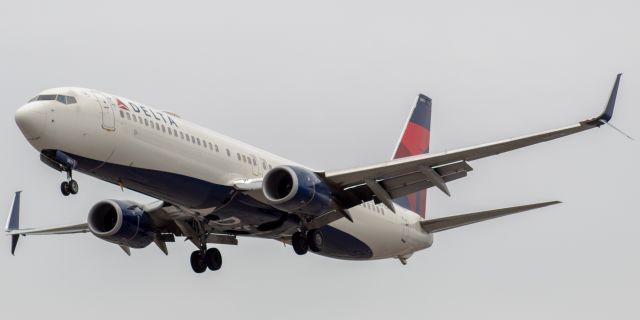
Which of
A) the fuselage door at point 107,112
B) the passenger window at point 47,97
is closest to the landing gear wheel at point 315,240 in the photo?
the fuselage door at point 107,112

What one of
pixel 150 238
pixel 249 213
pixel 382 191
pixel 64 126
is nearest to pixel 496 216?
pixel 382 191

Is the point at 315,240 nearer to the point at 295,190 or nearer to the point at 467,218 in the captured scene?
the point at 295,190

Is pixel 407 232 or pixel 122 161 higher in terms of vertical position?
pixel 122 161

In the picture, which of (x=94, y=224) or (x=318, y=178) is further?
(x=94, y=224)

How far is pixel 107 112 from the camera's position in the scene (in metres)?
38.8

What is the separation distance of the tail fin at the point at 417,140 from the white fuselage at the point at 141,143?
1018 cm

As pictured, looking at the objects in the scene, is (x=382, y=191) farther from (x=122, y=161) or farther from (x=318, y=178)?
(x=122, y=161)

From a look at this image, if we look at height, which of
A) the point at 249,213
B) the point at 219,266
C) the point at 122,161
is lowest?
the point at 219,266

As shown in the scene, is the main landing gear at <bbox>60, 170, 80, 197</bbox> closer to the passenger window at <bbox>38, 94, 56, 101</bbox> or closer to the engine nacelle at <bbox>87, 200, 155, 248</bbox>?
the passenger window at <bbox>38, 94, 56, 101</bbox>

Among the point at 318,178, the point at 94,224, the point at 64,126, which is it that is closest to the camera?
the point at 64,126

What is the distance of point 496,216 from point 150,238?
1250 centimetres

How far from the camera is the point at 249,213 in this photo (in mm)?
42688

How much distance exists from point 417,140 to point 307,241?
13.6 metres

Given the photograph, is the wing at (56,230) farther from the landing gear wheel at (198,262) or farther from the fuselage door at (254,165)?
the fuselage door at (254,165)
